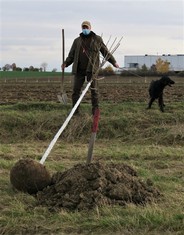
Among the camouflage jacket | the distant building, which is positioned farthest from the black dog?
the distant building

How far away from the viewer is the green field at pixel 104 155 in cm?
411

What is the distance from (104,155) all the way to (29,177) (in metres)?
2.79

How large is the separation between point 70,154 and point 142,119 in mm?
3254

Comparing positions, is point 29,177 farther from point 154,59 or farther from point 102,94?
point 154,59

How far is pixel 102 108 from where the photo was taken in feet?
37.5

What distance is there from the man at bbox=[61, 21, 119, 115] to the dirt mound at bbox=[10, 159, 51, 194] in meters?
3.50

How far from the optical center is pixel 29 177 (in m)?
5.11

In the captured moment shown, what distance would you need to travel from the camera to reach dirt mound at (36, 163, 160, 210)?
465 cm

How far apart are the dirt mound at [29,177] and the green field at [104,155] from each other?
14 centimetres

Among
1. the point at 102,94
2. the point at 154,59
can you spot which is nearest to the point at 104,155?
the point at 102,94

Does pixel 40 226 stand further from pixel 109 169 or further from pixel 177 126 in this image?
pixel 177 126

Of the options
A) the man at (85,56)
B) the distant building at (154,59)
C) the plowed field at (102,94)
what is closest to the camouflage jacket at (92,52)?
the man at (85,56)

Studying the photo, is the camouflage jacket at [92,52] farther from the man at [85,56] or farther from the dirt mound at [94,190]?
the dirt mound at [94,190]

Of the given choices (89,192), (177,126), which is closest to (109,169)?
(89,192)
